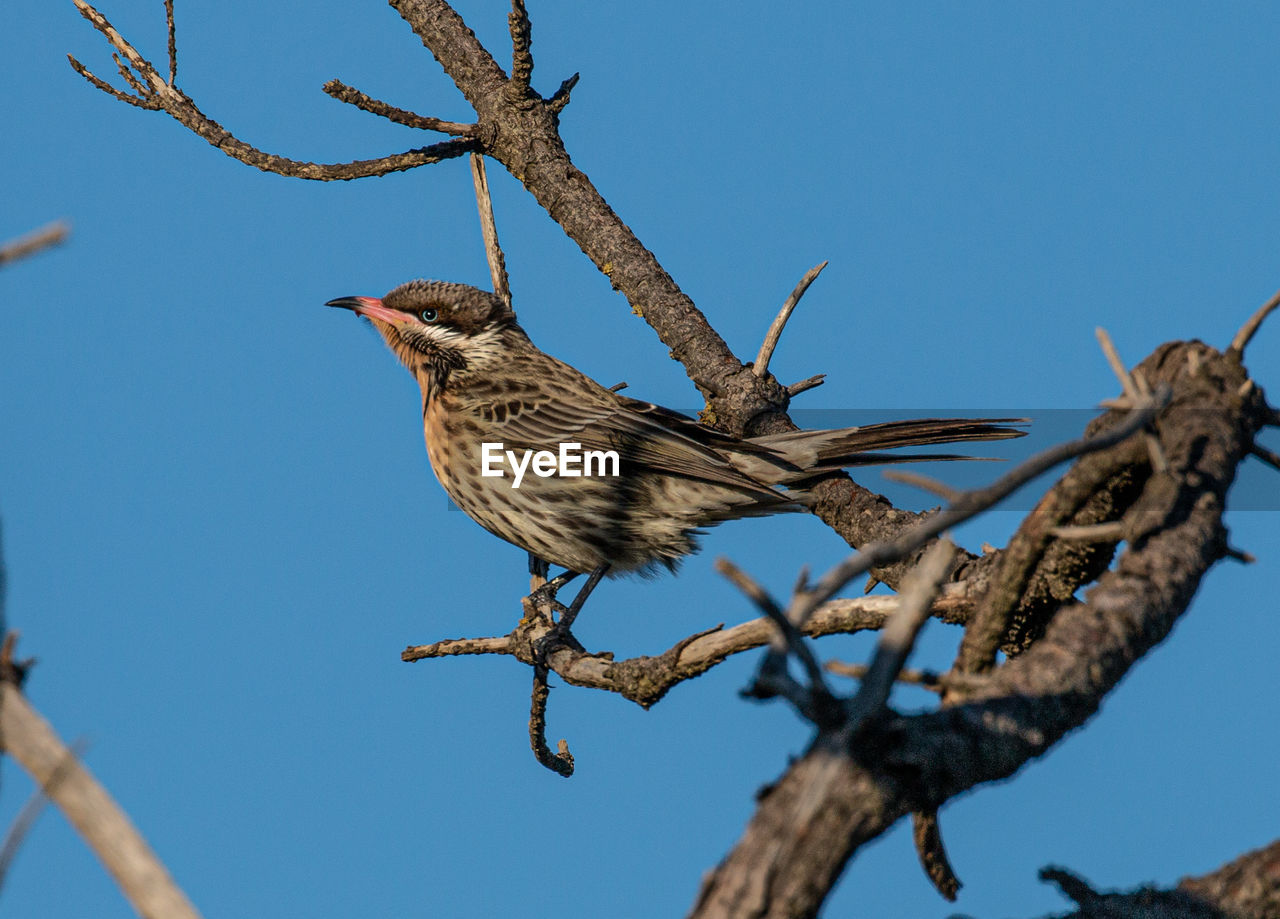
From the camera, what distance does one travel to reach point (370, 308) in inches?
311

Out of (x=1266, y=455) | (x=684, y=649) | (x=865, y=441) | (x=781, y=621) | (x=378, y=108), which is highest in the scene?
(x=378, y=108)

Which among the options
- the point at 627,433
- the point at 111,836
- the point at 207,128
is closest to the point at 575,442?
the point at 627,433

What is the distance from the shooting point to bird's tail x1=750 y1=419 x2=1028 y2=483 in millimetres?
5934

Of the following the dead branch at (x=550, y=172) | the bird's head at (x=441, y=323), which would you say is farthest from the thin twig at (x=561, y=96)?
the bird's head at (x=441, y=323)

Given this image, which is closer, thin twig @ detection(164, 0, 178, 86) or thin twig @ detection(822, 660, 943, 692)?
thin twig @ detection(822, 660, 943, 692)

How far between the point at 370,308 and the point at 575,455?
1924 mm

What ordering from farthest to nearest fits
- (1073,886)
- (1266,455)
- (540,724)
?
(540,724) → (1266,455) → (1073,886)

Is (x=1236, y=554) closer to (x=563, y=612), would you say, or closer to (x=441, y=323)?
(x=563, y=612)

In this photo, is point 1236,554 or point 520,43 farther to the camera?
point 520,43

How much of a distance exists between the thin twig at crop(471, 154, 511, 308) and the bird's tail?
6.78 feet

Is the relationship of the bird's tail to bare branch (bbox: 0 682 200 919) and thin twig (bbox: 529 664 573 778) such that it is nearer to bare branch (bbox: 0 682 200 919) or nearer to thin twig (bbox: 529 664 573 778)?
thin twig (bbox: 529 664 573 778)

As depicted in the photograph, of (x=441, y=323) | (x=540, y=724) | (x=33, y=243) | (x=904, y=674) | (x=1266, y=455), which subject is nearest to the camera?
(x=33, y=243)

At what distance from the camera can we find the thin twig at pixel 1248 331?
11.2 feet

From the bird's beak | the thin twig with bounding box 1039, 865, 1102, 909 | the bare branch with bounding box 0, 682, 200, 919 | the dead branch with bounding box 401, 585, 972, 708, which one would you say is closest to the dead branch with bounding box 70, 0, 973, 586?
the bird's beak
